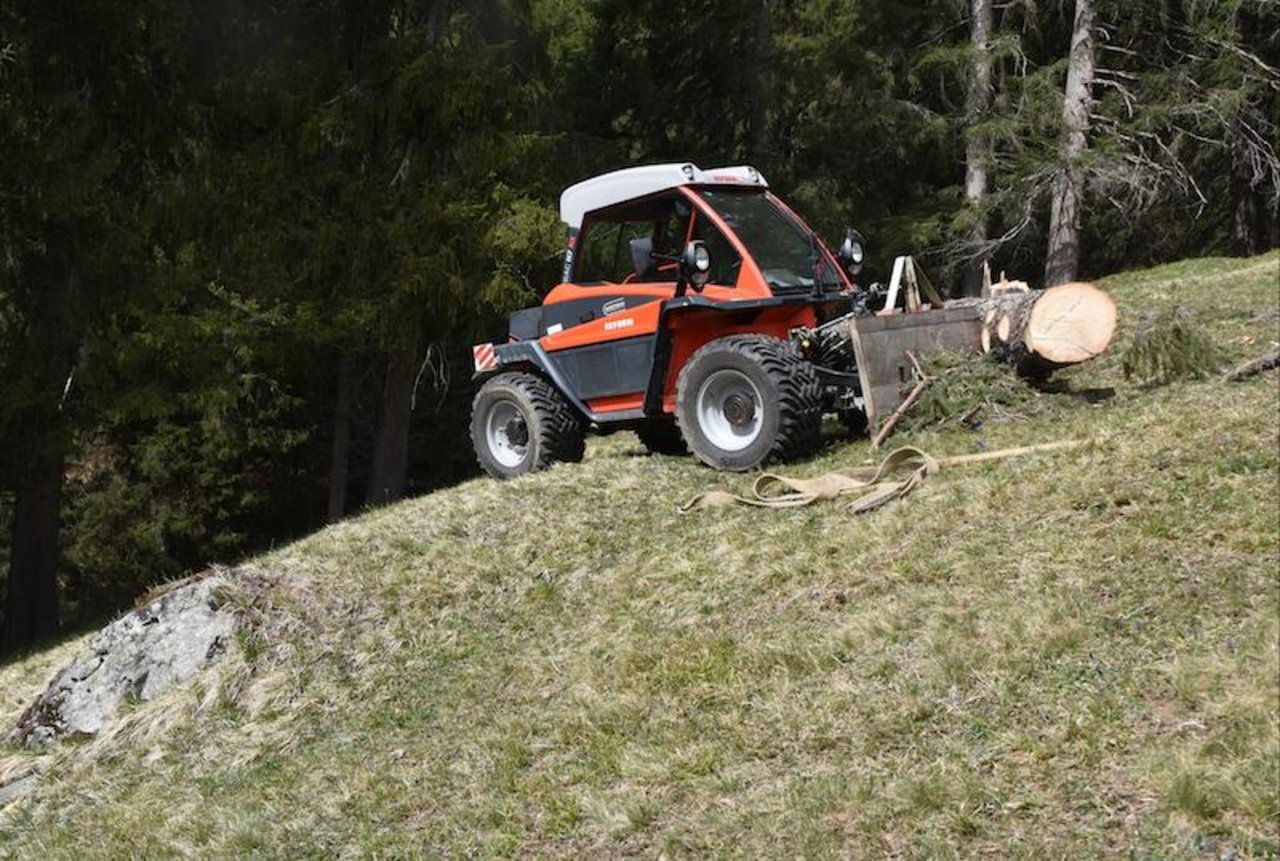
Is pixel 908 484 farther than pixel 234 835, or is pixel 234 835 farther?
pixel 908 484

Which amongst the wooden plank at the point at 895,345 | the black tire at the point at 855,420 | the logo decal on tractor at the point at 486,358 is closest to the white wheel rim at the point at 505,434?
the logo decal on tractor at the point at 486,358

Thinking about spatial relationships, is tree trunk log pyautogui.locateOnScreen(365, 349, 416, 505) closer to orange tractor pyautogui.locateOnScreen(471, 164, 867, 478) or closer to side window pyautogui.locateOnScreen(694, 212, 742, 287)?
orange tractor pyautogui.locateOnScreen(471, 164, 867, 478)

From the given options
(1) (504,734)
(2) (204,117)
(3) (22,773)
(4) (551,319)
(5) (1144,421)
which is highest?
(2) (204,117)

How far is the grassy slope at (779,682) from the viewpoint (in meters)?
4.40

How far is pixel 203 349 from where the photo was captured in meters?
17.1

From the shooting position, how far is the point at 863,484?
7660mm

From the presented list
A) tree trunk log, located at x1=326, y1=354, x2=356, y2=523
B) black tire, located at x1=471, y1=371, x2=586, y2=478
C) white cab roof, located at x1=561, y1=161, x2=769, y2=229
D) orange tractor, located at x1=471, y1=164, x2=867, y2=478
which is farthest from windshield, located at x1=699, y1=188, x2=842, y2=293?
tree trunk log, located at x1=326, y1=354, x2=356, y2=523

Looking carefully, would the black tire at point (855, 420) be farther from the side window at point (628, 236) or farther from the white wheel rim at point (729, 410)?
the side window at point (628, 236)

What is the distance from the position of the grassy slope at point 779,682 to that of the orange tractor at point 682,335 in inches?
28.8

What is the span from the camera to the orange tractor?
9141mm

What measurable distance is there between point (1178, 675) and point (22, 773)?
6.53 m

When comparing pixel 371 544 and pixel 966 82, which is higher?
pixel 966 82

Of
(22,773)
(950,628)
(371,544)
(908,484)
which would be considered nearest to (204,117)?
(371,544)

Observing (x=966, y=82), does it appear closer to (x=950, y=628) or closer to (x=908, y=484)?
(x=908, y=484)
